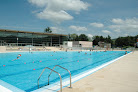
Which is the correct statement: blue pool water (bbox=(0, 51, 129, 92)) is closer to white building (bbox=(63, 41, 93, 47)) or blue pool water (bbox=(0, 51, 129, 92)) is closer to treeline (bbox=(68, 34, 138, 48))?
white building (bbox=(63, 41, 93, 47))

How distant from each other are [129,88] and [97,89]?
99 cm

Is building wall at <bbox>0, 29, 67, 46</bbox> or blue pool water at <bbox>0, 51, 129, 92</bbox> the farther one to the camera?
building wall at <bbox>0, 29, 67, 46</bbox>

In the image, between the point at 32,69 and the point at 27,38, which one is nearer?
the point at 32,69

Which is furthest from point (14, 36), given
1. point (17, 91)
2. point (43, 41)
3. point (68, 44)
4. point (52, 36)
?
point (17, 91)

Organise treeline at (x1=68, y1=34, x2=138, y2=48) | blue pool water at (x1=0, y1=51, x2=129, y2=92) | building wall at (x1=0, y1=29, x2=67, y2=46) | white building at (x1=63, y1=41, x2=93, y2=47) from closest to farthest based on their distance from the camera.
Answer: blue pool water at (x1=0, y1=51, x2=129, y2=92), building wall at (x1=0, y1=29, x2=67, y2=46), white building at (x1=63, y1=41, x2=93, y2=47), treeline at (x1=68, y1=34, x2=138, y2=48)

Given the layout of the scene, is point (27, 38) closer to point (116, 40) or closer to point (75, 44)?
point (75, 44)

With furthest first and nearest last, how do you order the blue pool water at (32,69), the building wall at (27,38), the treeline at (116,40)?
the treeline at (116,40) < the building wall at (27,38) < the blue pool water at (32,69)

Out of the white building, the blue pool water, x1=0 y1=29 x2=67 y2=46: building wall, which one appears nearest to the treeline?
the white building

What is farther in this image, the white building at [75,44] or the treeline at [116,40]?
the treeline at [116,40]

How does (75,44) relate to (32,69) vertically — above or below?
above

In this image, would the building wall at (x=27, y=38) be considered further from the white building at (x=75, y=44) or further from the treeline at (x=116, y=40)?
the treeline at (x=116, y=40)

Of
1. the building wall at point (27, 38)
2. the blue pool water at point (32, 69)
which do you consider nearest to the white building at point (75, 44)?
the building wall at point (27, 38)

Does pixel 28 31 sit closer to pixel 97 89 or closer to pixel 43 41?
pixel 43 41

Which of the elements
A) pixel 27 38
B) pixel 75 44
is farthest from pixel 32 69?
pixel 75 44
